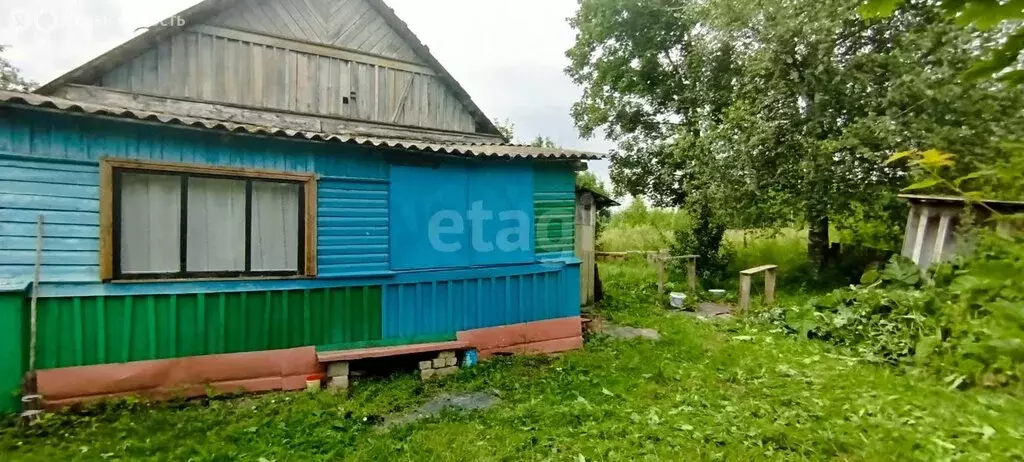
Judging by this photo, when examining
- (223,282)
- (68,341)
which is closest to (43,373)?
(68,341)

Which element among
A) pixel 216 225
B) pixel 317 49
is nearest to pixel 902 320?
pixel 216 225

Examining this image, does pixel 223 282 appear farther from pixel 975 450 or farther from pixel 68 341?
pixel 975 450

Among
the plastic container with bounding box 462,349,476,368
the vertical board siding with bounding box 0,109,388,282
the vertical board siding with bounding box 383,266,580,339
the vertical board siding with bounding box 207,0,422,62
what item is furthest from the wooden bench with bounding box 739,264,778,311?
the vertical board siding with bounding box 0,109,388,282

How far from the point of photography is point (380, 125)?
810cm

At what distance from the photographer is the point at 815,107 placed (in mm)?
10445

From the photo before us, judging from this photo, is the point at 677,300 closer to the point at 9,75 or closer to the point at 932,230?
the point at 932,230

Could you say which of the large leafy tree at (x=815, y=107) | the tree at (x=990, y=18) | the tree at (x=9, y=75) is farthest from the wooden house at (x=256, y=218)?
the tree at (x=9, y=75)

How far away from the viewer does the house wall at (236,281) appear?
4383 mm

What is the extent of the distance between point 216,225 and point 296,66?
3.32 meters

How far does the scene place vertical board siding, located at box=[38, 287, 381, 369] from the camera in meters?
4.54

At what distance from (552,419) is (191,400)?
365cm

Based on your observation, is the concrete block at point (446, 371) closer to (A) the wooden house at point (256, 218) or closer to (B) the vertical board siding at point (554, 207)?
(A) the wooden house at point (256, 218)

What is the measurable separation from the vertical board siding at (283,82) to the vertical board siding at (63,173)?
229 cm

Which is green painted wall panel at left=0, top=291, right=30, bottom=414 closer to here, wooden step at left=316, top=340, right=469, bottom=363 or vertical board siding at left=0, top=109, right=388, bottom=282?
vertical board siding at left=0, top=109, right=388, bottom=282
